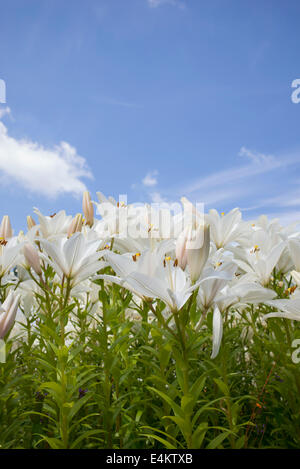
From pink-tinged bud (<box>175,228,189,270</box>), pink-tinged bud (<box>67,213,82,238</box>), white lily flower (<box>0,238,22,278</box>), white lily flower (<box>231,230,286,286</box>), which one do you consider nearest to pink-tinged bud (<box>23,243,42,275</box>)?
white lily flower (<box>0,238,22,278</box>)

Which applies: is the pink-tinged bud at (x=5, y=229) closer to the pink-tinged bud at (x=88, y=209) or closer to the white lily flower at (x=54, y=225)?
the white lily flower at (x=54, y=225)

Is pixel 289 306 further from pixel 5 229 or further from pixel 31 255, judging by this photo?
pixel 5 229

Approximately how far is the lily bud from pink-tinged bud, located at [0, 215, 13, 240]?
46.6 inches

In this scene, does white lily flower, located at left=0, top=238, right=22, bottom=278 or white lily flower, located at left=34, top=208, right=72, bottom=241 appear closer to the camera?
white lily flower, located at left=0, top=238, right=22, bottom=278

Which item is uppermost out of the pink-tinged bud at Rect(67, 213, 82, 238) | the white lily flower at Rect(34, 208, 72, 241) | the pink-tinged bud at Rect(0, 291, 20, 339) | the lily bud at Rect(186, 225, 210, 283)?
the white lily flower at Rect(34, 208, 72, 241)

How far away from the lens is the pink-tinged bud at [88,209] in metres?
2.10

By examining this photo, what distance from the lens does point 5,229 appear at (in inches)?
79.1

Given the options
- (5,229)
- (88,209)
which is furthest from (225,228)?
(5,229)

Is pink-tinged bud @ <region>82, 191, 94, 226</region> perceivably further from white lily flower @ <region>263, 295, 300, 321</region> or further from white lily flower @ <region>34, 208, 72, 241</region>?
white lily flower @ <region>263, 295, 300, 321</region>

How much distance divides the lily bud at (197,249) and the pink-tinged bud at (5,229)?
3.88 ft

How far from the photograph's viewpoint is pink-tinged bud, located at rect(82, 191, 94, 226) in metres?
2.10

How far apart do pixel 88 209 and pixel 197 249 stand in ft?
3.72
